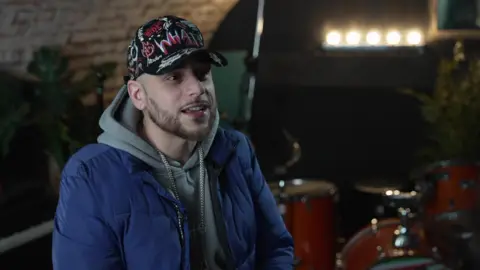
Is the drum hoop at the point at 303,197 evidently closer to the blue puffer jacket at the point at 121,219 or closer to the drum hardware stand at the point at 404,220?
the drum hardware stand at the point at 404,220

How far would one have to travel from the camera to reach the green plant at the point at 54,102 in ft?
9.82

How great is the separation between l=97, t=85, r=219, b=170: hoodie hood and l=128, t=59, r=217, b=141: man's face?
6 centimetres

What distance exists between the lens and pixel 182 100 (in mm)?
1284

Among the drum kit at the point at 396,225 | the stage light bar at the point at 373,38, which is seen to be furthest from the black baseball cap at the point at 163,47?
the stage light bar at the point at 373,38

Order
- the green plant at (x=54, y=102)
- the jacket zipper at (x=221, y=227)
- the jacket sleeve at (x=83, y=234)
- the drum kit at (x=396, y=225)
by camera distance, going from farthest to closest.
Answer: the green plant at (x=54, y=102), the drum kit at (x=396, y=225), the jacket zipper at (x=221, y=227), the jacket sleeve at (x=83, y=234)

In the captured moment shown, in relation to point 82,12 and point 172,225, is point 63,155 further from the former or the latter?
point 172,225

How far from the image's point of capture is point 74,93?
3.10m

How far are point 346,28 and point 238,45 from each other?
76 cm

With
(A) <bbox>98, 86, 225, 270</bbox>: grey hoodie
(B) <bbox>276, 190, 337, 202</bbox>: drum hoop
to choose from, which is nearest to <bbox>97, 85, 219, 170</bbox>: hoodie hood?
(A) <bbox>98, 86, 225, 270</bbox>: grey hoodie

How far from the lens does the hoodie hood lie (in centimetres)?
132

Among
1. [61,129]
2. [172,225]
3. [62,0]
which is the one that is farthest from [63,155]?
[172,225]

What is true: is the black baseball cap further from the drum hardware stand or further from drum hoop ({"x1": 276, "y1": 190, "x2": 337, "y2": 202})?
drum hoop ({"x1": 276, "y1": 190, "x2": 337, "y2": 202})

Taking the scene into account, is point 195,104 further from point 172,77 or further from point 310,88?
point 310,88

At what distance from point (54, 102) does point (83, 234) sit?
191 centimetres
